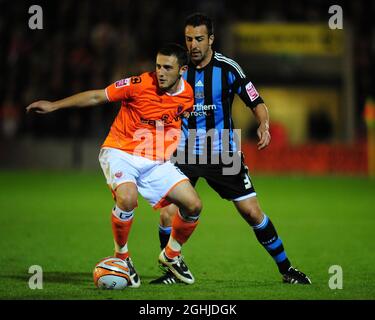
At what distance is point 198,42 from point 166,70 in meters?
0.47

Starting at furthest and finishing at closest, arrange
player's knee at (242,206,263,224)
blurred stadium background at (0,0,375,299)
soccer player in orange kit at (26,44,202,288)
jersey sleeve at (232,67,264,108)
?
blurred stadium background at (0,0,375,299)
jersey sleeve at (232,67,264,108)
player's knee at (242,206,263,224)
soccer player in orange kit at (26,44,202,288)

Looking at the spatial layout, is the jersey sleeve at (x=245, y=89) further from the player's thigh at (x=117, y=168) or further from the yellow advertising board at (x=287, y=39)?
the yellow advertising board at (x=287, y=39)

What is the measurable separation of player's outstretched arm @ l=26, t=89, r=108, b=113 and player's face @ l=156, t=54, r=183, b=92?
0.45 meters

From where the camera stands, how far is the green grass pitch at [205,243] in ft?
19.9

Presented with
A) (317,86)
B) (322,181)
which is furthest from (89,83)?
(317,86)

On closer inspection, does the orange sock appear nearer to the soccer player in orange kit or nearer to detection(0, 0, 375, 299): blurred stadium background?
the soccer player in orange kit

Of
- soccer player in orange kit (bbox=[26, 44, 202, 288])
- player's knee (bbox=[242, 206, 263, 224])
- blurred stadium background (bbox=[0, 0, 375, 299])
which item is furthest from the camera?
blurred stadium background (bbox=[0, 0, 375, 299])

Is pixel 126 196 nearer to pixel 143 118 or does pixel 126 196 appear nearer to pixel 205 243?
pixel 143 118

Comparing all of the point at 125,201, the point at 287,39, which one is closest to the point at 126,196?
the point at 125,201

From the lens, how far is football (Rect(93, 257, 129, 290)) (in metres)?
6.04

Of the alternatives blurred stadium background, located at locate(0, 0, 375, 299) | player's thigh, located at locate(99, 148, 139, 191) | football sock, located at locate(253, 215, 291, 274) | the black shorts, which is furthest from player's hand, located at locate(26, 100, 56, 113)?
football sock, located at locate(253, 215, 291, 274)

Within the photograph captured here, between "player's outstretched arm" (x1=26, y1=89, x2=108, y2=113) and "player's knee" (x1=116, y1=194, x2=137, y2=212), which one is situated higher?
"player's outstretched arm" (x1=26, y1=89, x2=108, y2=113)
